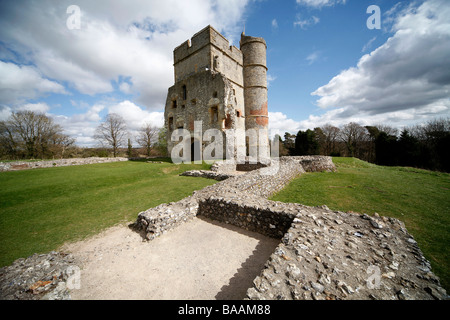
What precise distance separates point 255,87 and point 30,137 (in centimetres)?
3709

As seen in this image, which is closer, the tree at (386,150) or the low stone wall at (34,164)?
the low stone wall at (34,164)

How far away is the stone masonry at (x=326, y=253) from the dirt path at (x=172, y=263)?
546mm

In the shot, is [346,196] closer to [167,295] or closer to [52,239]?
[167,295]

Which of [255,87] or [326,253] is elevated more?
[255,87]

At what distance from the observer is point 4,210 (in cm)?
645

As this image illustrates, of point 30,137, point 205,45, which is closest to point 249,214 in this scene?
point 205,45

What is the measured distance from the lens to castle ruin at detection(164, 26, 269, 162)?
18.4 m

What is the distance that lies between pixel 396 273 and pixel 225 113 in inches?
671

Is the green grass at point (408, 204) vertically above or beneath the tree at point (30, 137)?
beneath

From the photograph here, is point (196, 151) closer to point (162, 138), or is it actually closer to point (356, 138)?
point (162, 138)

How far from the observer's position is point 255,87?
81.0 feet

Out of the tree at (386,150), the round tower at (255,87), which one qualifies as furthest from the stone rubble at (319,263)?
the tree at (386,150)

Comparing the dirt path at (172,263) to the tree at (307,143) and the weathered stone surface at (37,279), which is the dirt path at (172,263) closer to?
the weathered stone surface at (37,279)

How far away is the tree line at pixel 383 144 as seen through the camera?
21.6 meters
